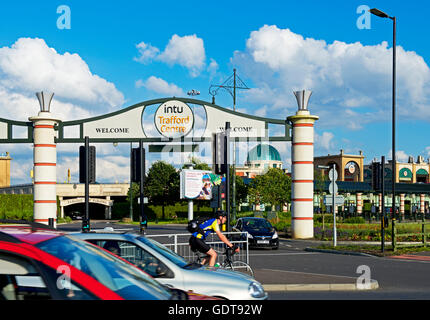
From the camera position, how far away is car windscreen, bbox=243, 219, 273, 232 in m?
26.3

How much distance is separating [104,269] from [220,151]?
12.6 metres

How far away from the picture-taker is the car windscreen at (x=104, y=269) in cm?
402

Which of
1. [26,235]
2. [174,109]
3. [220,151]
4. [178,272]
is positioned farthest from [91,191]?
[26,235]

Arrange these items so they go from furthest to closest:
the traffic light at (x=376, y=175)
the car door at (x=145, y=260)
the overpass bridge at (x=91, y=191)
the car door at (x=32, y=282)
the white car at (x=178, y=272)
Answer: the overpass bridge at (x=91, y=191)
the traffic light at (x=376, y=175)
the car door at (x=145, y=260)
the white car at (x=178, y=272)
the car door at (x=32, y=282)

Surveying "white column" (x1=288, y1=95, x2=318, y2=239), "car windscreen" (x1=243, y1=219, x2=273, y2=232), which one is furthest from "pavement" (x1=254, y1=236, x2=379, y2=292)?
"white column" (x1=288, y1=95, x2=318, y2=239)

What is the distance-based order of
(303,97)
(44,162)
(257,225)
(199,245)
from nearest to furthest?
(199,245) < (257,225) < (44,162) < (303,97)

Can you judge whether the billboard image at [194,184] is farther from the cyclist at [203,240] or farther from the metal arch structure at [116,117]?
the cyclist at [203,240]

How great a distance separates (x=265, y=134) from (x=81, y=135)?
9.25 meters

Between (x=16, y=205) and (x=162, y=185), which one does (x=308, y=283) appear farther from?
(x=162, y=185)

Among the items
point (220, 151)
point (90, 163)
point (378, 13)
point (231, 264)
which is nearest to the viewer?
point (231, 264)

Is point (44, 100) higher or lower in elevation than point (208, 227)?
higher

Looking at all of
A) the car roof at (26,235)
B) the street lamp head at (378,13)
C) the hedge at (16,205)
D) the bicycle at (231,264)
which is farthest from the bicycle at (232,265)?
the hedge at (16,205)

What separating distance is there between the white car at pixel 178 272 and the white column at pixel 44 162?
21737 millimetres

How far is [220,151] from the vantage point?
54.9 feet
